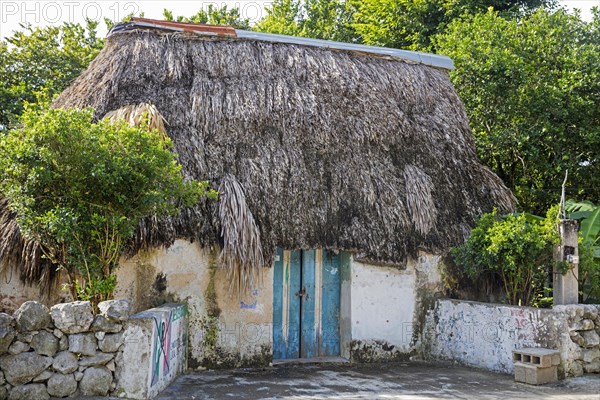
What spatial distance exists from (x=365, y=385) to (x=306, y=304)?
203cm

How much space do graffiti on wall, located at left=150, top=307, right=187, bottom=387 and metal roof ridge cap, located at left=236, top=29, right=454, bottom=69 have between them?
4966 millimetres

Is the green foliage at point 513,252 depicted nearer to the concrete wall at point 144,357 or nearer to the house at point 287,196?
the house at point 287,196

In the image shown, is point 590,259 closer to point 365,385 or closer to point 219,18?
point 365,385

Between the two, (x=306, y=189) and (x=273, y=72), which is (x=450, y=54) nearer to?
(x=273, y=72)

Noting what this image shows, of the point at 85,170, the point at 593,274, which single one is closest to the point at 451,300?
the point at 593,274

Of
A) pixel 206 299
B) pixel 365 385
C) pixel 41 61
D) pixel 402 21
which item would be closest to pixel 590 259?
pixel 365 385

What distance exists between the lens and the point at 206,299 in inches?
336

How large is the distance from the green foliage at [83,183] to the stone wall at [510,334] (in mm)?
4663

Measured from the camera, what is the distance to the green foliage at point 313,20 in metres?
20.1

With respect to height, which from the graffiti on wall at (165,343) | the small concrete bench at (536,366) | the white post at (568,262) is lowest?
the small concrete bench at (536,366)

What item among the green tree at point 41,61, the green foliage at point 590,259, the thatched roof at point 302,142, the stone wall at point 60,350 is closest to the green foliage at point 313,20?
the green tree at point 41,61

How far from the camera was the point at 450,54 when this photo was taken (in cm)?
1306

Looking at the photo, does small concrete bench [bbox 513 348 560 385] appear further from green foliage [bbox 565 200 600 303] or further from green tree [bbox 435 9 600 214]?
green tree [bbox 435 9 600 214]

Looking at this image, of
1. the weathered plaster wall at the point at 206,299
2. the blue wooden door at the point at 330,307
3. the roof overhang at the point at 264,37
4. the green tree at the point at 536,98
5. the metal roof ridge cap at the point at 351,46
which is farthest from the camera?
the green tree at the point at 536,98
